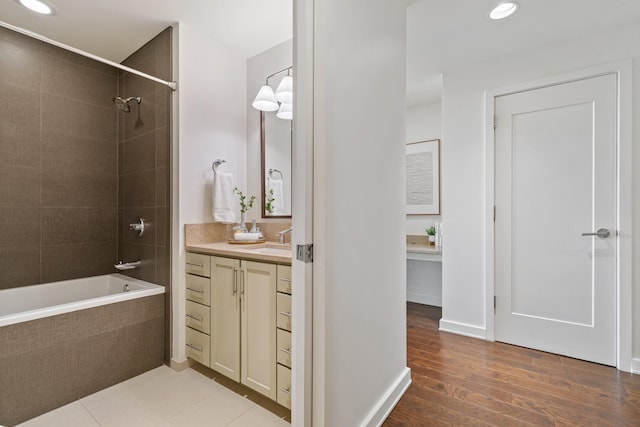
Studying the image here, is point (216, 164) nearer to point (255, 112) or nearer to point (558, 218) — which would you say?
point (255, 112)

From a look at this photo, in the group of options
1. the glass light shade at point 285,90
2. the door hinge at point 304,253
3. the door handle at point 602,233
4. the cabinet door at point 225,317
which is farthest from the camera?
the glass light shade at point 285,90

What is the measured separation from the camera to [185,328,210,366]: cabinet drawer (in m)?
1.96

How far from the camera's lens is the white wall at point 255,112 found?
96.0 inches

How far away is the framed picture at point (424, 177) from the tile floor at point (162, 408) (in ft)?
8.89

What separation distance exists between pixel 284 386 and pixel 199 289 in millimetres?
905

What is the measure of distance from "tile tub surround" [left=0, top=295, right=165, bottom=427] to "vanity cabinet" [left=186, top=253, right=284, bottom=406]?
31 cm

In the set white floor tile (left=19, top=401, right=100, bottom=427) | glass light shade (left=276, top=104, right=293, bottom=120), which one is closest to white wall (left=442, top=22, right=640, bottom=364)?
glass light shade (left=276, top=104, right=293, bottom=120)

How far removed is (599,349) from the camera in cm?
208

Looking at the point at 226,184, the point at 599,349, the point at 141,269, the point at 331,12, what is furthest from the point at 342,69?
the point at 599,349

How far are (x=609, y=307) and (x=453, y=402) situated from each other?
142 cm

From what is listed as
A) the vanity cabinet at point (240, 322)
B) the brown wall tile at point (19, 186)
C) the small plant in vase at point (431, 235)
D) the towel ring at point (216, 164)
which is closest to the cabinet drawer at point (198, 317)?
the vanity cabinet at point (240, 322)

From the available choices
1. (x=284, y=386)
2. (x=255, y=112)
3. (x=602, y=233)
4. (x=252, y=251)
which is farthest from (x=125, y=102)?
(x=602, y=233)

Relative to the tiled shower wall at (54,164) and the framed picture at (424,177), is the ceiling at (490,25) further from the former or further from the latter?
the tiled shower wall at (54,164)

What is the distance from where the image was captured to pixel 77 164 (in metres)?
2.47
